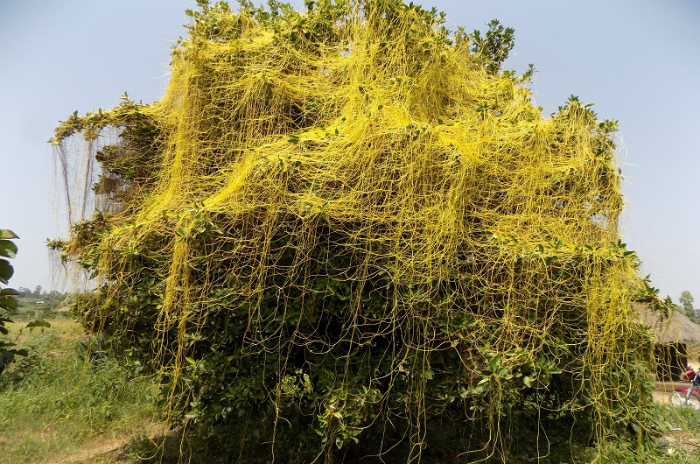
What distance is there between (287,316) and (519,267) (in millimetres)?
1967

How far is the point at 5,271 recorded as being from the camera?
1687 mm

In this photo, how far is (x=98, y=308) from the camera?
425 centimetres

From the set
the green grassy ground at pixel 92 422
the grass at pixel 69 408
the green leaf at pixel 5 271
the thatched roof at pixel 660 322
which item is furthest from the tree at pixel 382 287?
the green leaf at pixel 5 271

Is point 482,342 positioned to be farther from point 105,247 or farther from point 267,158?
point 105,247

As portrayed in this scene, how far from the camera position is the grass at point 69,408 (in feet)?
16.7

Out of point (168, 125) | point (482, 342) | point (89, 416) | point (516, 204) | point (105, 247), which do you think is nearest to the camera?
point (482, 342)

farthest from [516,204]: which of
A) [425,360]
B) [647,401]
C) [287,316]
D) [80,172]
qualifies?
[80,172]

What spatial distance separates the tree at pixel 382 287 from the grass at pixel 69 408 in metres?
1.39

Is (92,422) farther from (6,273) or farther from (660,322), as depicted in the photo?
(660,322)

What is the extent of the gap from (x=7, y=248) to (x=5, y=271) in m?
0.09

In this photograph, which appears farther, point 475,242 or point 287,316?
point 475,242

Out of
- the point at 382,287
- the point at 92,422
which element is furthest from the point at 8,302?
the point at 92,422

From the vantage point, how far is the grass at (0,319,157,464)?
5094 millimetres

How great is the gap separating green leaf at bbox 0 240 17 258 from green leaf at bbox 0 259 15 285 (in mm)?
54
